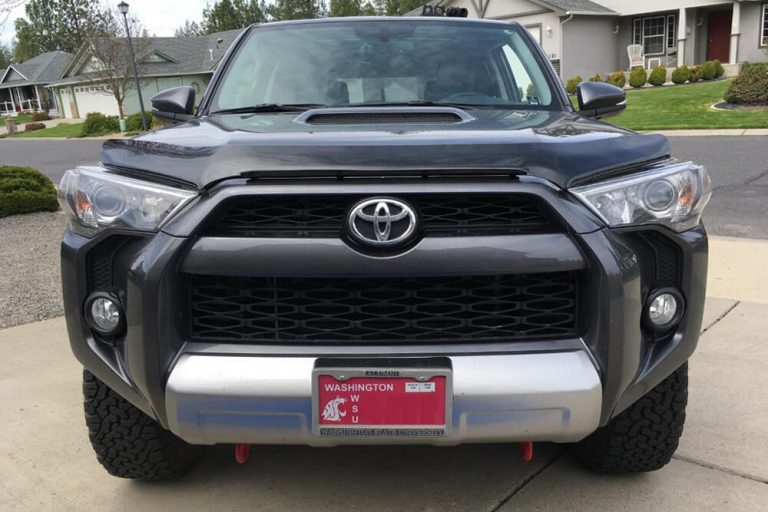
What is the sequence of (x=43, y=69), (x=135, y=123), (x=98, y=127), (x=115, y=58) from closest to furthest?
1. (x=135, y=123)
2. (x=98, y=127)
3. (x=115, y=58)
4. (x=43, y=69)

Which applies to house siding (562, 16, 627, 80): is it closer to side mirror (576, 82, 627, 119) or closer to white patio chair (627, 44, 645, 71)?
white patio chair (627, 44, 645, 71)

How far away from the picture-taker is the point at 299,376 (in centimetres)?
181

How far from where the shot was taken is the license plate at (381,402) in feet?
5.93

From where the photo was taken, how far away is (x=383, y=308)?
1912 millimetres

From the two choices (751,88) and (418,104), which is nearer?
(418,104)

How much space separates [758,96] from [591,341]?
1773cm

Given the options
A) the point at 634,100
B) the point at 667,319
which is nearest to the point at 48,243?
the point at 667,319

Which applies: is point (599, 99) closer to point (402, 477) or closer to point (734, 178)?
point (402, 477)

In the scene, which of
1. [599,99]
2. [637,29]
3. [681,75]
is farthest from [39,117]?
[599,99]

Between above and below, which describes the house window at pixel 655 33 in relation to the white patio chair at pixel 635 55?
above

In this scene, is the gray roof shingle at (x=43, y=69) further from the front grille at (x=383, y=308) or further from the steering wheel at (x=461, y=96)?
the front grille at (x=383, y=308)

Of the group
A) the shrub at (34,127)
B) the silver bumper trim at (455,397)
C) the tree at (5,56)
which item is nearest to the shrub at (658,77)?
the silver bumper trim at (455,397)

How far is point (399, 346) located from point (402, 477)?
80 cm

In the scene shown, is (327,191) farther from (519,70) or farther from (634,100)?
(634,100)
